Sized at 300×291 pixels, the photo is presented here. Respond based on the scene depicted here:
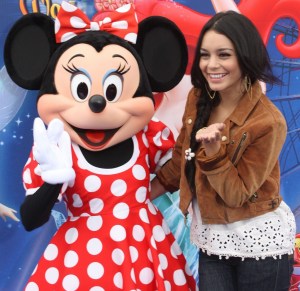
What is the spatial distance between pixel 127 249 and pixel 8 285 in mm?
826

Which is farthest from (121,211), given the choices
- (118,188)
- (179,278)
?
(179,278)

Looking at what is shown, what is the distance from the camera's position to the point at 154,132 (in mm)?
1606

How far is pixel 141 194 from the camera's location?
151 centimetres

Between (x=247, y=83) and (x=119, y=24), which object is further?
(x=119, y=24)

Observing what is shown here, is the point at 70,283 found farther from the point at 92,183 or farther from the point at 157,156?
the point at 157,156

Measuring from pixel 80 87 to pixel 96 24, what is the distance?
0.80 feet

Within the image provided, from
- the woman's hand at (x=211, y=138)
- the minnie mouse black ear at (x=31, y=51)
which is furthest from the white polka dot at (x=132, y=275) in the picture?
the minnie mouse black ear at (x=31, y=51)

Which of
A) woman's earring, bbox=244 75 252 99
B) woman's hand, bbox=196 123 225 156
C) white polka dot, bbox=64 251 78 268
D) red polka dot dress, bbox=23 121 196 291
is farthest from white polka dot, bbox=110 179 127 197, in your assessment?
woman's earring, bbox=244 75 252 99

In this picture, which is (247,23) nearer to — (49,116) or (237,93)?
(237,93)

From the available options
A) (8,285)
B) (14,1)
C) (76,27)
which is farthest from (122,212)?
(14,1)

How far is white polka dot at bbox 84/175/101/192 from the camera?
144cm

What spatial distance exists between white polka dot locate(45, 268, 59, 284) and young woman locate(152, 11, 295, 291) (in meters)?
0.42

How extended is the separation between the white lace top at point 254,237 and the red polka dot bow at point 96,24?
66cm

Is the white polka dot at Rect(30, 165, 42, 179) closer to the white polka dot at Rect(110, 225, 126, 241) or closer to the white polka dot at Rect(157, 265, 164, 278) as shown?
the white polka dot at Rect(110, 225, 126, 241)
